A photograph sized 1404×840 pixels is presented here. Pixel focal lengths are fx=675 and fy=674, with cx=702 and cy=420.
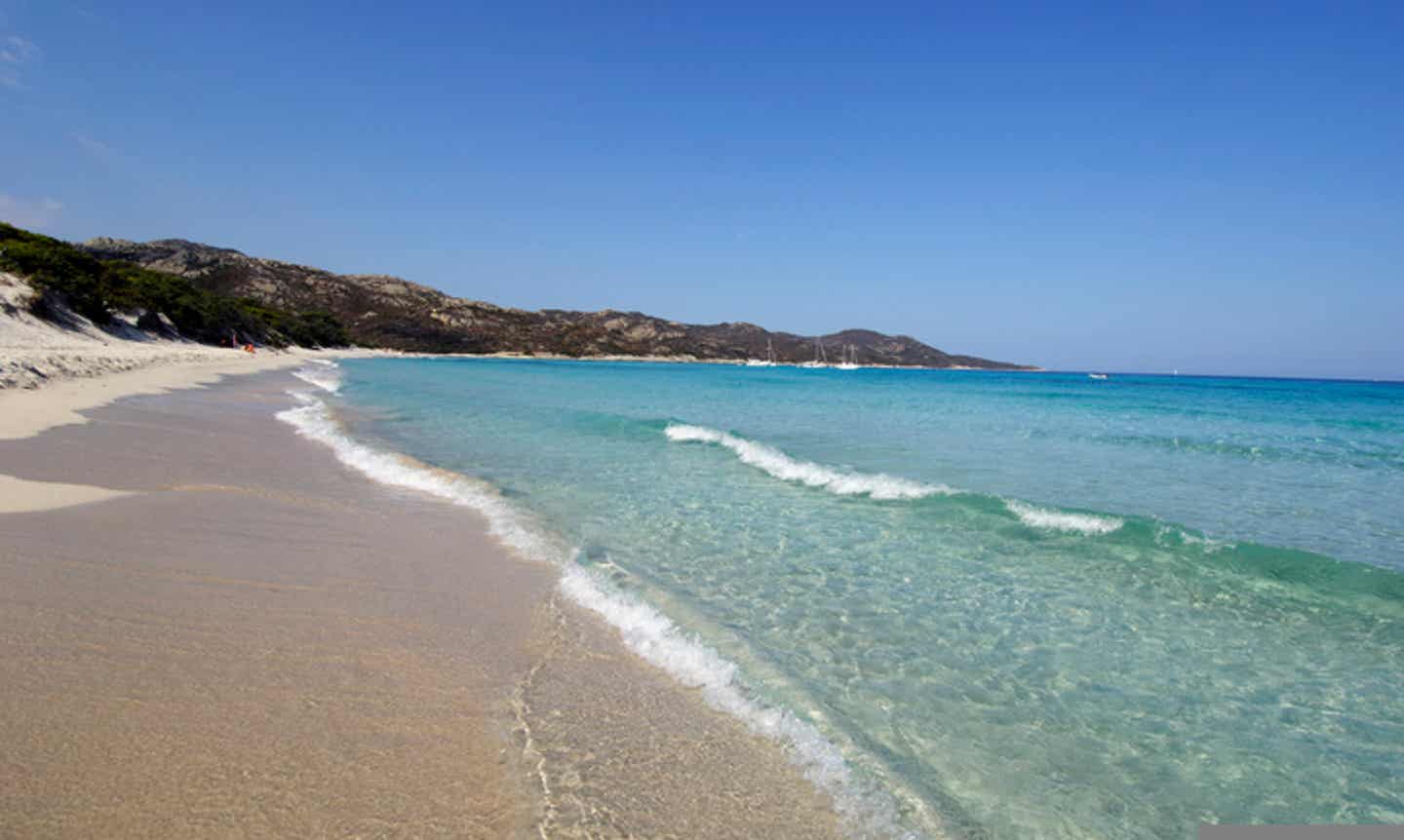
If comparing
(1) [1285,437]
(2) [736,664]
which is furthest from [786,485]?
(1) [1285,437]

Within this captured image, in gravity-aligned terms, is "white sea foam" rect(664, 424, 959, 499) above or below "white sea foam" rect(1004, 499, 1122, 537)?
below

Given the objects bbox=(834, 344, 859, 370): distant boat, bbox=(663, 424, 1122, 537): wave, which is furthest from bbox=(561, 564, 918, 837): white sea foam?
bbox=(834, 344, 859, 370): distant boat

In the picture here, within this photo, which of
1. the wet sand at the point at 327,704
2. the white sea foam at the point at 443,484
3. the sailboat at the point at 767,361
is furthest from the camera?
the sailboat at the point at 767,361

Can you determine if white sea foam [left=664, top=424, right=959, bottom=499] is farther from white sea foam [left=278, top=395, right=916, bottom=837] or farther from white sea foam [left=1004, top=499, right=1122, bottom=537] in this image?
white sea foam [left=278, top=395, right=916, bottom=837]

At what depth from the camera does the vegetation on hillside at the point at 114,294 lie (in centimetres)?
3701

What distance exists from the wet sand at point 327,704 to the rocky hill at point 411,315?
380ft

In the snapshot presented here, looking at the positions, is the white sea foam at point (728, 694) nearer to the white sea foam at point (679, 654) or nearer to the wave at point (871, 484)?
the white sea foam at point (679, 654)

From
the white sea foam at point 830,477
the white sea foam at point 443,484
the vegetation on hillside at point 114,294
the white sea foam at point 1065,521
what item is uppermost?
the vegetation on hillside at point 114,294

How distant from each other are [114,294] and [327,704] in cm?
5442

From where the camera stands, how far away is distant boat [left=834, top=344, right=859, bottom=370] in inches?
6762

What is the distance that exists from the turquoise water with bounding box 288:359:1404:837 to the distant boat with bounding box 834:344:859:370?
159m

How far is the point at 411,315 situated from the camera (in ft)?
413

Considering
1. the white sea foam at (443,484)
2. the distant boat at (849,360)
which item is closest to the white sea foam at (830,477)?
the white sea foam at (443,484)

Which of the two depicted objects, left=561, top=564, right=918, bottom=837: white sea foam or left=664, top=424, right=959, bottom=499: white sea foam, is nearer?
left=561, top=564, right=918, bottom=837: white sea foam
